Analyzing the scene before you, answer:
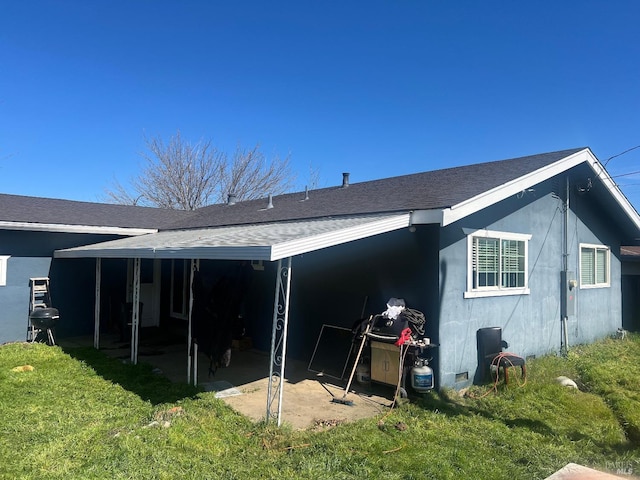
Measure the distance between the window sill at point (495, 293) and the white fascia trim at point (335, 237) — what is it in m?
1.69

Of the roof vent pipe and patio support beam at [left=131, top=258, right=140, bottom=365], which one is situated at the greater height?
Result: the roof vent pipe

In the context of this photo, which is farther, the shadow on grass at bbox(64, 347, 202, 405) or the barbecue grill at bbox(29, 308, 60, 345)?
the barbecue grill at bbox(29, 308, 60, 345)

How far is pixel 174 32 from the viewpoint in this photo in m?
11.5

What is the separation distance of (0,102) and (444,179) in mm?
10341

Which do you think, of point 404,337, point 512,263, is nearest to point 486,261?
point 512,263

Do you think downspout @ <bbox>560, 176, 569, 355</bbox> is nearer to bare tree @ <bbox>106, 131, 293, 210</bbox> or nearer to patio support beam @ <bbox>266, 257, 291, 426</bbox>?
patio support beam @ <bbox>266, 257, 291, 426</bbox>

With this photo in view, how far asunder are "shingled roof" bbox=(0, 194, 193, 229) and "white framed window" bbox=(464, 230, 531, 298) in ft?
29.1

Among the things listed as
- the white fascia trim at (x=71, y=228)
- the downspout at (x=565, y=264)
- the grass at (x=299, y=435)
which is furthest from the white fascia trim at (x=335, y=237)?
the white fascia trim at (x=71, y=228)

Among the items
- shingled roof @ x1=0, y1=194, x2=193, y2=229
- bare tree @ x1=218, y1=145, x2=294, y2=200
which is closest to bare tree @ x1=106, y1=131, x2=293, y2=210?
bare tree @ x1=218, y1=145, x2=294, y2=200

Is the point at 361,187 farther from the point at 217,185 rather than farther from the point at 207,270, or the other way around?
the point at 217,185

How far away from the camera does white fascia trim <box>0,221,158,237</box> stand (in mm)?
8961

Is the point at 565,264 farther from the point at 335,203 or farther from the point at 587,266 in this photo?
the point at 335,203

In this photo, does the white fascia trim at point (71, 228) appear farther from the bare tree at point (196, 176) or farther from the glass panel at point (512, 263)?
the bare tree at point (196, 176)

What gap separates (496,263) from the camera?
714cm
